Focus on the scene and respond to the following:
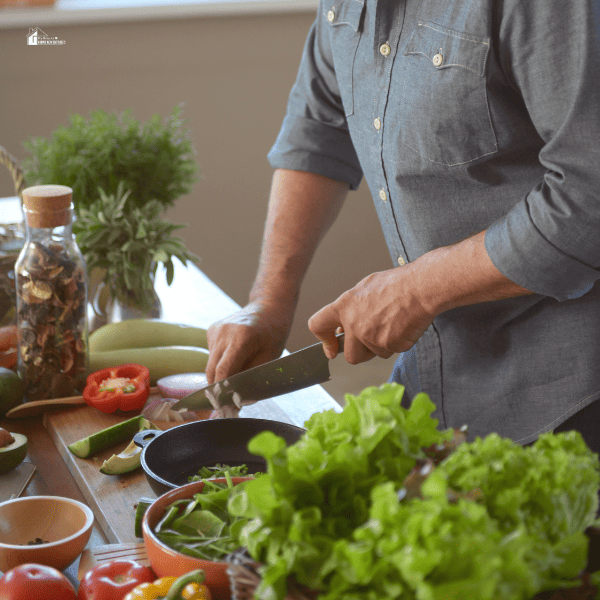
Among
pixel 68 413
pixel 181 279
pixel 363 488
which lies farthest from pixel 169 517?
pixel 181 279

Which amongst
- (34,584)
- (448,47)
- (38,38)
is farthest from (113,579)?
(38,38)

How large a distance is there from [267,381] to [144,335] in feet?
1.19

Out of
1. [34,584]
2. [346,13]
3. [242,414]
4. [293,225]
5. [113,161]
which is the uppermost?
[346,13]

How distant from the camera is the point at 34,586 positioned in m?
0.63

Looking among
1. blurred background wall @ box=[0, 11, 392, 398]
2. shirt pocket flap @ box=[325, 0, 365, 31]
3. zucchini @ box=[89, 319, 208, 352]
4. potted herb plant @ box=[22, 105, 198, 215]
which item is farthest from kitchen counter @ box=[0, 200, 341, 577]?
blurred background wall @ box=[0, 11, 392, 398]

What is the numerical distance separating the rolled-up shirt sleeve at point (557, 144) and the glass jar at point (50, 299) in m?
0.63

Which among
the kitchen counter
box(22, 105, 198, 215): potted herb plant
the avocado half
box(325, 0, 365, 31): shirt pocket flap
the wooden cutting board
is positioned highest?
box(325, 0, 365, 31): shirt pocket flap

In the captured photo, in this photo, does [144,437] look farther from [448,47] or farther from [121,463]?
[448,47]

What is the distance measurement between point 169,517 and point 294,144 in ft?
2.76

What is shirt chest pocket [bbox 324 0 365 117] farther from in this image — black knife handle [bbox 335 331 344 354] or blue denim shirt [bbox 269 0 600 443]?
black knife handle [bbox 335 331 344 354]

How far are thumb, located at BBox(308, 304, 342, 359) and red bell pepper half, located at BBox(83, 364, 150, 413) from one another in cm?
29

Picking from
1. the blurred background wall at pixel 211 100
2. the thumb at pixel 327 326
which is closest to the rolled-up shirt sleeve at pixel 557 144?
the thumb at pixel 327 326

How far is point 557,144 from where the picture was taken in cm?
82

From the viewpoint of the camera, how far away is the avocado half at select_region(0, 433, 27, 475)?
2.99 ft
